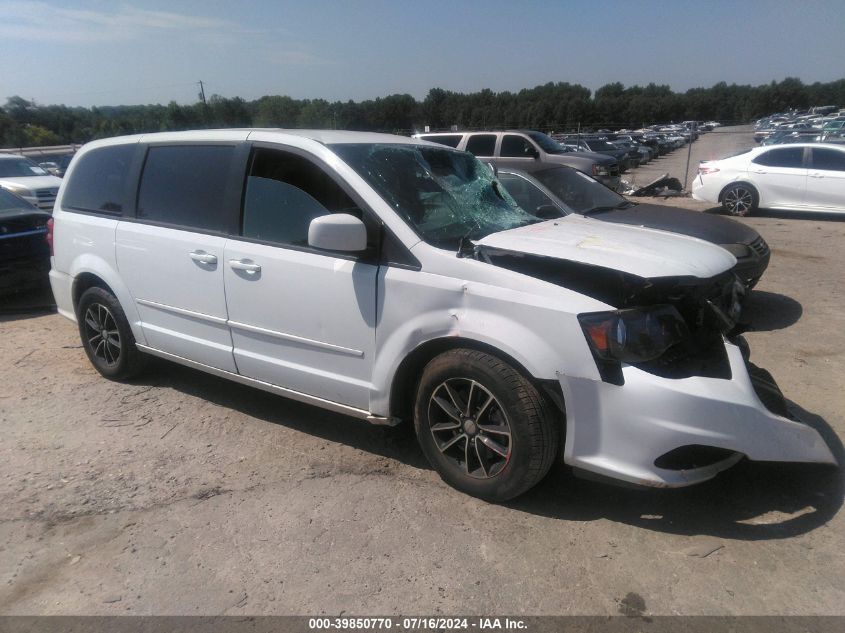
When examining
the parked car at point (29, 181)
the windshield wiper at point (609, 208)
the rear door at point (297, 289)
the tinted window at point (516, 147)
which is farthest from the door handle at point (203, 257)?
the tinted window at point (516, 147)

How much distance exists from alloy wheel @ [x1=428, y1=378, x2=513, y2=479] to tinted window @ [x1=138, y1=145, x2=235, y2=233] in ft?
5.78

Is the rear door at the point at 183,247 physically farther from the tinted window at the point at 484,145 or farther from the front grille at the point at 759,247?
the tinted window at the point at 484,145

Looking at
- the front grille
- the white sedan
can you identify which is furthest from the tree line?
the white sedan

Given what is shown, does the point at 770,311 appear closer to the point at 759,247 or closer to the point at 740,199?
the point at 759,247

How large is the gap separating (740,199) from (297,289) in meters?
12.4

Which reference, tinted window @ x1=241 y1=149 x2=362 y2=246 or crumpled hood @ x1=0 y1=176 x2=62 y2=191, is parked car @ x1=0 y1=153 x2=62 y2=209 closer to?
crumpled hood @ x1=0 y1=176 x2=62 y2=191

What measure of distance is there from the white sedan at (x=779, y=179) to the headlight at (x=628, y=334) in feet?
38.2

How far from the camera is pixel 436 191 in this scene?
3.76 metres

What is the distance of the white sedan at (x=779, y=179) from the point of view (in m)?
12.1

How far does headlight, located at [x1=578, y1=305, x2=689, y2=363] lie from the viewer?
2740mm

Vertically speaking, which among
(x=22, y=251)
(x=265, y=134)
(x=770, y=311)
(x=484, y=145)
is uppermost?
(x=265, y=134)

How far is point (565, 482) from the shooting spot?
3.38m

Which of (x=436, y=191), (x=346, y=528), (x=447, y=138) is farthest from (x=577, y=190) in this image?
(x=447, y=138)

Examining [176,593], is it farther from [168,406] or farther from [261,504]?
[168,406]
